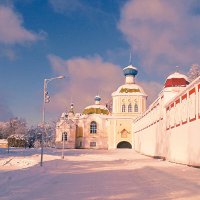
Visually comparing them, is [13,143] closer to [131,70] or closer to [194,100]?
[131,70]

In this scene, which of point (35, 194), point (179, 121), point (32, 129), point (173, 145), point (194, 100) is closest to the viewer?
point (35, 194)

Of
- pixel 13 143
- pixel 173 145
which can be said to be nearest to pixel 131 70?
pixel 13 143

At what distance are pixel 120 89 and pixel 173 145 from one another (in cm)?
4288

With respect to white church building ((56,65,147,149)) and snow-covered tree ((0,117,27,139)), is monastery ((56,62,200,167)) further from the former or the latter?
snow-covered tree ((0,117,27,139))

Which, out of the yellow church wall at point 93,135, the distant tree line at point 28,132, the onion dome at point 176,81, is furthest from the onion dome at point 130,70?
the onion dome at point 176,81

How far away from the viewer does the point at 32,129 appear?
106250 mm

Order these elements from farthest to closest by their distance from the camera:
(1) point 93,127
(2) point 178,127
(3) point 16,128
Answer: (3) point 16,128
(1) point 93,127
(2) point 178,127

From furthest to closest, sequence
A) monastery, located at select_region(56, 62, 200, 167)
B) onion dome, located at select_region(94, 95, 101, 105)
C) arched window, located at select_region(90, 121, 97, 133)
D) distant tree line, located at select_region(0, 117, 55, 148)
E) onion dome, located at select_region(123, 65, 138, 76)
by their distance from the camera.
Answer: distant tree line, located at select_region(0, 117, 55, 148) → onion dome, located at select_region(94, 95, 101, 105) → arched window, located at select_region(90, 121, 97, 133) → onion dome, located at select_region(123, 65, 138, 76) → monastery, located at select_region(56, 62, 200, 167)

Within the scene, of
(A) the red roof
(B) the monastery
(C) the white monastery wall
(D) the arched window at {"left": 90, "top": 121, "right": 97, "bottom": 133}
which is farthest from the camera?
(D) the arched window at {"left": 90, "top": 121, "right": 97, "bottom": 133}

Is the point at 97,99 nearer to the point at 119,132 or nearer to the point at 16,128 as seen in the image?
the point at 119,132

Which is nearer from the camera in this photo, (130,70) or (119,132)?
(119,132)

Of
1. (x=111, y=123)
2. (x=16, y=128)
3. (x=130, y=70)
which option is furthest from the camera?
(x=16, y=128)

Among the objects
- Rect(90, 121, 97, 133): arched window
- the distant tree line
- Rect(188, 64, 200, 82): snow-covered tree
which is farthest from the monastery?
the distant tree line

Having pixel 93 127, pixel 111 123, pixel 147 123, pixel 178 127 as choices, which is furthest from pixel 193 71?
pixel 178 127
